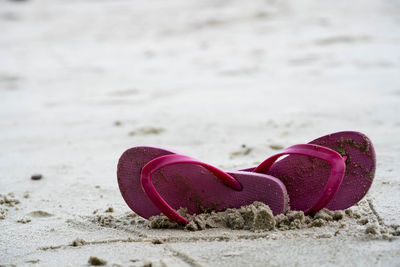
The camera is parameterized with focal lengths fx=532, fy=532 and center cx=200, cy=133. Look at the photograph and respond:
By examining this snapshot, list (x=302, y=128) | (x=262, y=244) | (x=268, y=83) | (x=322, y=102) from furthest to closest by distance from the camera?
1. (x=268, y=83)
2. (x=322, y=102)
3. (x=302, y=128)
4. (x=262, y=244)

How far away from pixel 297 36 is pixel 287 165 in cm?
467

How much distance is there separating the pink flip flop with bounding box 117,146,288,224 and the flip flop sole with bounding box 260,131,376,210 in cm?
8

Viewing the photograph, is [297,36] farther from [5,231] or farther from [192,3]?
[5,231]

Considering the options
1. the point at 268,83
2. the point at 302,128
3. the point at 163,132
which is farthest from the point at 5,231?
the point at 268,83

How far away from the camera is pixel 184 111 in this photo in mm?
3666

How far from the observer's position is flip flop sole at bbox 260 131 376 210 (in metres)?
1.70

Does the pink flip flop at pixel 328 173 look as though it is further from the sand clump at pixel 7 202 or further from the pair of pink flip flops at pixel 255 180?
the sand clump at pixel 7 202

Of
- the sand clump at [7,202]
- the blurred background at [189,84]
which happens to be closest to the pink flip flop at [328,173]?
the blurred background at [189,84]

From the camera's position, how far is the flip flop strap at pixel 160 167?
1665mm

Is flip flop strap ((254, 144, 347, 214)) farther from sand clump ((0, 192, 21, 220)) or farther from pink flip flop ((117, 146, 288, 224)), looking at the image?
sand clump ((0, 192, 21, 220))

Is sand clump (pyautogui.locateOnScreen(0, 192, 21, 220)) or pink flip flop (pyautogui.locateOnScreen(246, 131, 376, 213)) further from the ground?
pink flip flop (pyautogui.locateOnScreen(246, 131, 376, 213))

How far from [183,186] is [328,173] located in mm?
471

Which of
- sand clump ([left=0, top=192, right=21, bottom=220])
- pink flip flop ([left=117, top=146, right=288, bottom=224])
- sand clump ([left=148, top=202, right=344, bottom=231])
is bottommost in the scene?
sand clump ([left=0, top=192, right=21, bottom=220])

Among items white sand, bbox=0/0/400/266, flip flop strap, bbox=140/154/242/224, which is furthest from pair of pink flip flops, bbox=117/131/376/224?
white sand, bbox=0/0/400/266
